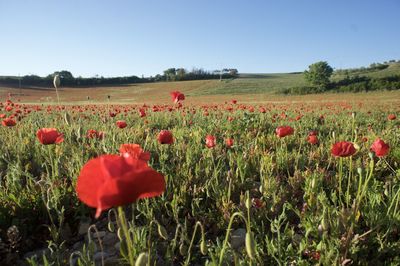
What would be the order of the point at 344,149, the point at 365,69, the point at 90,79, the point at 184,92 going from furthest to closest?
the point at 365,69 → the point at 90,79 → the point at 184,92 → the point at 344,149

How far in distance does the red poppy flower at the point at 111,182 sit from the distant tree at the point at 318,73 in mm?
59783

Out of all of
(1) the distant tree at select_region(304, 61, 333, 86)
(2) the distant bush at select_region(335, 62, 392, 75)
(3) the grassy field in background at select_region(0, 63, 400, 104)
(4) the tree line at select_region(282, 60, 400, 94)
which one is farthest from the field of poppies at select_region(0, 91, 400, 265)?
(2) the distant bush at select_region(335, 62, 392, 75)

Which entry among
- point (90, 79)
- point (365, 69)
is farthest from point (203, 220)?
point (365, 69)

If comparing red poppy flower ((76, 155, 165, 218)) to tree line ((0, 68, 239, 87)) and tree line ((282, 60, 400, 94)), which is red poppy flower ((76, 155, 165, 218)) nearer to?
tree line ((282, 60, 400, 94))

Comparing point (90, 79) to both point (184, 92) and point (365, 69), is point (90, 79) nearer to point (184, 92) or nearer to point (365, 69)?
point (184, 92)

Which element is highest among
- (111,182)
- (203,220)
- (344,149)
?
(111,182)

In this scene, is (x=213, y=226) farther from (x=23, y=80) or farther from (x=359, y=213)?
(x=23, y=80)

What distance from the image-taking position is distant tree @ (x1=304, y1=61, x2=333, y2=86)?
5769 centimetres

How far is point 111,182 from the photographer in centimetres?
99

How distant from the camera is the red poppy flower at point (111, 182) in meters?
1.00

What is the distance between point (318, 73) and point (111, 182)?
62251 mm

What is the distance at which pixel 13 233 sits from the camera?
186 centimetres

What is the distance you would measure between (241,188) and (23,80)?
226 ft

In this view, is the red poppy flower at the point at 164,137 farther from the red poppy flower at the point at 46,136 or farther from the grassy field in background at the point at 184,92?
the grassy field in background at the point at 184,92
